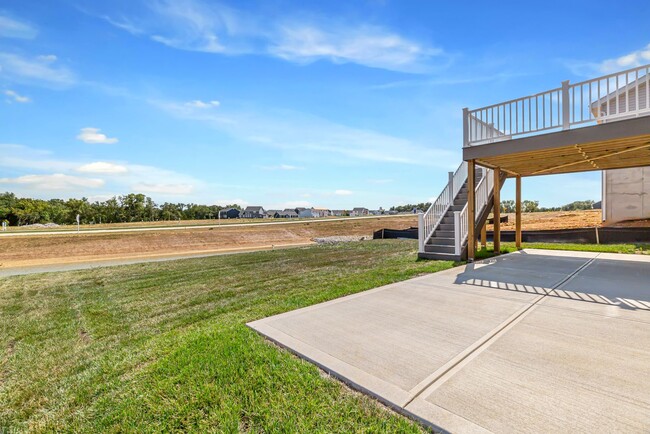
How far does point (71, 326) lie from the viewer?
4113mm

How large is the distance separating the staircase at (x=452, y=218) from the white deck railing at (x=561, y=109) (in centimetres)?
198

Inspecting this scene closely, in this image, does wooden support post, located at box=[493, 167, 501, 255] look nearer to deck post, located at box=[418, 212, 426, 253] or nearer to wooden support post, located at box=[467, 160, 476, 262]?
wooden support post, located at box=[467, 160, 476, 262]

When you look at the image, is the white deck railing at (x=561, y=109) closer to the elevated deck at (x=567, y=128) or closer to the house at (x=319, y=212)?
the elevated deck at (x=567, y=128)

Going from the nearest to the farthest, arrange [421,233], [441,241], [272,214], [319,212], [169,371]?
[169,371] < [421,233] < [441,241] < [272,214] < [319,212]

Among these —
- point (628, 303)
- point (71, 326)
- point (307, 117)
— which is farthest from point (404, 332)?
point (307, 117)

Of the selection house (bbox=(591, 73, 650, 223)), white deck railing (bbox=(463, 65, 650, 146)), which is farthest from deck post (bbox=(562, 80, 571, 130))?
house (bbox=(591, 73, 650, 223))

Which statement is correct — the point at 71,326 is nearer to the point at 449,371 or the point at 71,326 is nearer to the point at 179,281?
the point at 179,281

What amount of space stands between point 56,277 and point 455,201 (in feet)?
40.7

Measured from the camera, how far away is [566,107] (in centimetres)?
561

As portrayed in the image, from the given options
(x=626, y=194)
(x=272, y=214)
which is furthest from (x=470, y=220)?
(x=272, y=214)

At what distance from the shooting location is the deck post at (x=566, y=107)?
557 cm

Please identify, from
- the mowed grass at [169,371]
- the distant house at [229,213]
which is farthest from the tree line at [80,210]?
the mowed grass at [169,371]

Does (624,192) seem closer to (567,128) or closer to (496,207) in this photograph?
(496,207)

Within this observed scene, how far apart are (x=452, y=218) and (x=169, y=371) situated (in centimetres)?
807
